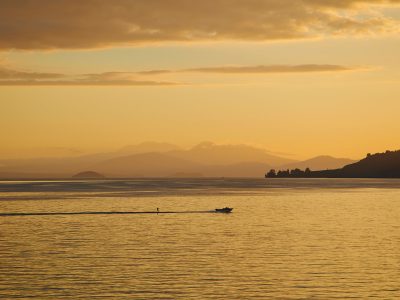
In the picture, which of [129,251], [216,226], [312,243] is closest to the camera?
[129,251]

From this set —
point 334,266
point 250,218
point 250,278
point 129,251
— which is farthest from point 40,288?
point 250,218

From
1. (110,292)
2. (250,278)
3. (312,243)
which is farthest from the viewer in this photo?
(312,243)

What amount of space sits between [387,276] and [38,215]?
8796cm

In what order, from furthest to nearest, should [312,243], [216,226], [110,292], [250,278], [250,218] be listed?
1. [250,218]
2. [216,226]
3. [312,243]
4. [250,278]
5. [110,292]

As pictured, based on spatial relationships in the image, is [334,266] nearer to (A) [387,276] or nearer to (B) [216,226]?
(A) [387,276]

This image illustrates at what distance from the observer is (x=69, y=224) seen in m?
112

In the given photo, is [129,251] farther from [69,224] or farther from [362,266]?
[69,224]

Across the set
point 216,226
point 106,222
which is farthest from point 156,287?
point 106,222

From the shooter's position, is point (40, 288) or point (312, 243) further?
point (312, 243)

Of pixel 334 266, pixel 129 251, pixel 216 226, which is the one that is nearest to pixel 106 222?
pixel 216 226

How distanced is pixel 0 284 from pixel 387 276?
109ft

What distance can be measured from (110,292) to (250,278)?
12.8m

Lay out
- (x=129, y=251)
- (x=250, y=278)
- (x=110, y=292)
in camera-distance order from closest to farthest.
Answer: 1. (x=110, y=292)
2. (x=250, y=278)
3. (x=129, y=251)

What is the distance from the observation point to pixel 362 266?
65.0m
